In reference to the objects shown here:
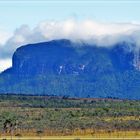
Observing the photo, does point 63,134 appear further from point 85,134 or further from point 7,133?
point 7,133

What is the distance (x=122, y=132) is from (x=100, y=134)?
11048mm

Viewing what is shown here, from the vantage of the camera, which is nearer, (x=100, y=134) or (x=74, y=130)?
(x=100, y=134)

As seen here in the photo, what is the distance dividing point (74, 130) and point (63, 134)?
12750 millimetres

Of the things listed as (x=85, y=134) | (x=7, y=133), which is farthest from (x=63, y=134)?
(x=7, y=133)

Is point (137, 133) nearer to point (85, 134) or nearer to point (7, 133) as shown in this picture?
point (85, 134)

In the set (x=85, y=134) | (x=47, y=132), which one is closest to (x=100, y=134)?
(x=85, y=134)

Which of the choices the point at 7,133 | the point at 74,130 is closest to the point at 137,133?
the point at 74,130

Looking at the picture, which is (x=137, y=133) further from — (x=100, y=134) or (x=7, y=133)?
(x=7, y=133)

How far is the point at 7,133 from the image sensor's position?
196750 mm

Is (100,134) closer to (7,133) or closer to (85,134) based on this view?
(85,134)

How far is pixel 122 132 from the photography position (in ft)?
630

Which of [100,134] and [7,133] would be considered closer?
[100,134]

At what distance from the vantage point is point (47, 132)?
636 feet

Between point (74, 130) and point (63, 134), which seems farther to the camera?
point (74, 130)
